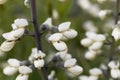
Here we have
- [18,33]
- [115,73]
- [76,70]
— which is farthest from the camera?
[115,73]

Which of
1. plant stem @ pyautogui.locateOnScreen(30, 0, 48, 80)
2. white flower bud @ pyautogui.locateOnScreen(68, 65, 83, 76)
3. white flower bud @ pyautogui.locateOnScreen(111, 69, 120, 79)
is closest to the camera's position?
plant stem @ pyautogui.locateOnScreen(30, 0, 48, 80)

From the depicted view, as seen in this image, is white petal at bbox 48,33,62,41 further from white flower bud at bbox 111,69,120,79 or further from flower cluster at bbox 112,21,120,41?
white flower bud at bbox 111,69,120,79

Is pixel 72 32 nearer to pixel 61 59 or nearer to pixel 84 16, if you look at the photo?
pixel 61 59

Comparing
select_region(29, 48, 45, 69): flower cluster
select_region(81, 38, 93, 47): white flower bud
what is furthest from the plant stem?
select_region(81, 38, 93, 47): white flower bud

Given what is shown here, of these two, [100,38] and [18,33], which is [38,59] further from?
[100,38]

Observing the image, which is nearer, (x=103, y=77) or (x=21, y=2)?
(x=103, y=77)

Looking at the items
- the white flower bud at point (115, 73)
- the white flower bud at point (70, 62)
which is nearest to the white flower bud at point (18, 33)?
the white flower bud at point (70, 62)

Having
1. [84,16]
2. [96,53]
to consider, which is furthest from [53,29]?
[84,16]

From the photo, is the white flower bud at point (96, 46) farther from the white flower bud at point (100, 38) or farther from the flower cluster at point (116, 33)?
the flower cluster at point (116, 33)

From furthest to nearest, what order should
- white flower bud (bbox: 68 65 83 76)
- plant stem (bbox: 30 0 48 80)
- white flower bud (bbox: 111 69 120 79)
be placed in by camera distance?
white flower bud (bbox: 111 69 120 79), white flower bud (bbox: 68 65 83 76), plant stem (bbox: 30 0 48 80)

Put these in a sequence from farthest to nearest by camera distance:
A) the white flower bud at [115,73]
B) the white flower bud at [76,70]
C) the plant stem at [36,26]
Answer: the white flower bud at [115,73]
the white flower bud at [76,70]
the plant stem at [36,26]

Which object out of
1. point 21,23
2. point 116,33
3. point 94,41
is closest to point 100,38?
point 94,41
